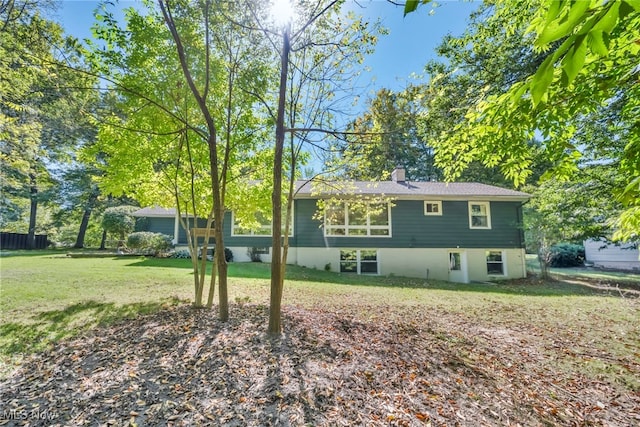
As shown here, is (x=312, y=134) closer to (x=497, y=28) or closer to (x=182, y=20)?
(x=182, y=20)

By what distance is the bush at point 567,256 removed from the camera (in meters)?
21.4

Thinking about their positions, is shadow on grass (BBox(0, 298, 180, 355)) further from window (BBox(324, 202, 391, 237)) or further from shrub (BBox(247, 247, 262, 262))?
window (BBox(324, 202, 391, 237))

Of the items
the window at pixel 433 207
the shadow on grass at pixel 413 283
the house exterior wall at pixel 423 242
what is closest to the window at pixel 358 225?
the house exterior wall at pixel 423 242

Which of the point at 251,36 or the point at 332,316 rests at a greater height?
the point at 251,36

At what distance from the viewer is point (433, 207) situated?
1504 centimetres

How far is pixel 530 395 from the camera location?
339 centimetres

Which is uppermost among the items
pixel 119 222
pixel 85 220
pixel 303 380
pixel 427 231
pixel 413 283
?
pixel 85 220

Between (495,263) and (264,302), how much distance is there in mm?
13157

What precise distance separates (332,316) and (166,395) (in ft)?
11.3

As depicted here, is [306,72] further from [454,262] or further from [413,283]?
[454,262]

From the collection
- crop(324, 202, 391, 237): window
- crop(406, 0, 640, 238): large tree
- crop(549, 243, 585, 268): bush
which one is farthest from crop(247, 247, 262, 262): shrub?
crop(549, 243, 585, 268): bush

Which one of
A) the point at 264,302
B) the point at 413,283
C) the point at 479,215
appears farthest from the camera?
the point at 479,215

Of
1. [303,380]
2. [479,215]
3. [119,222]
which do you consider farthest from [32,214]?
[479,215]

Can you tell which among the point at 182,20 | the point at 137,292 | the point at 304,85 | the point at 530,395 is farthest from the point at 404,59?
the point at 137,292
